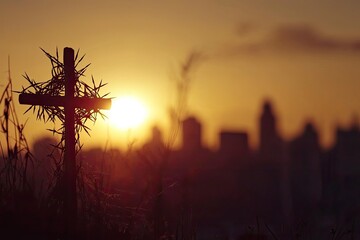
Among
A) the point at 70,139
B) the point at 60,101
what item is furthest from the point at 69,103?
the point at 70,139

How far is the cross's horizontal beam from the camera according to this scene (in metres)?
8.24

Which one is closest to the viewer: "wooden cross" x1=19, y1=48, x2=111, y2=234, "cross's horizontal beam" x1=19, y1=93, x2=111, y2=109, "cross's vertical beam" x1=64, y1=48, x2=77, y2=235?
"cross's vertical beam" x1=64, y1=48, x2=77, y2=235

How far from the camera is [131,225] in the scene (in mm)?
7508

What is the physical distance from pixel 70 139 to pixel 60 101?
16.6 inches

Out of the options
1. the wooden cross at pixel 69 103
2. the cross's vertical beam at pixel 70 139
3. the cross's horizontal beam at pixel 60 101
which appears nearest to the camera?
the cross's vertical beam at pixel 70 139

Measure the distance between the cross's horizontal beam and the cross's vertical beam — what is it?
2.2 inches

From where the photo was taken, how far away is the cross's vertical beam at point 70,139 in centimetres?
747

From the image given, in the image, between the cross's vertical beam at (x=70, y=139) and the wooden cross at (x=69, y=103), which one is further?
the wooden cross at (x=69, y=103)

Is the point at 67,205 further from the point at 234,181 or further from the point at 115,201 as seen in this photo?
the point at 234,181

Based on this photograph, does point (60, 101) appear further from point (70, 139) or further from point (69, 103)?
point (70, 139)

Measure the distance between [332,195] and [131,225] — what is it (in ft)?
7.71

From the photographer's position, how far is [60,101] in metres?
8.45

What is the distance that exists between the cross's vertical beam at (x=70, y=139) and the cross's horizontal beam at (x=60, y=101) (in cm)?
6

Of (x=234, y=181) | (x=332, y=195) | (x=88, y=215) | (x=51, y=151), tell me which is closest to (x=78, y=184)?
(x=88, y=215)
